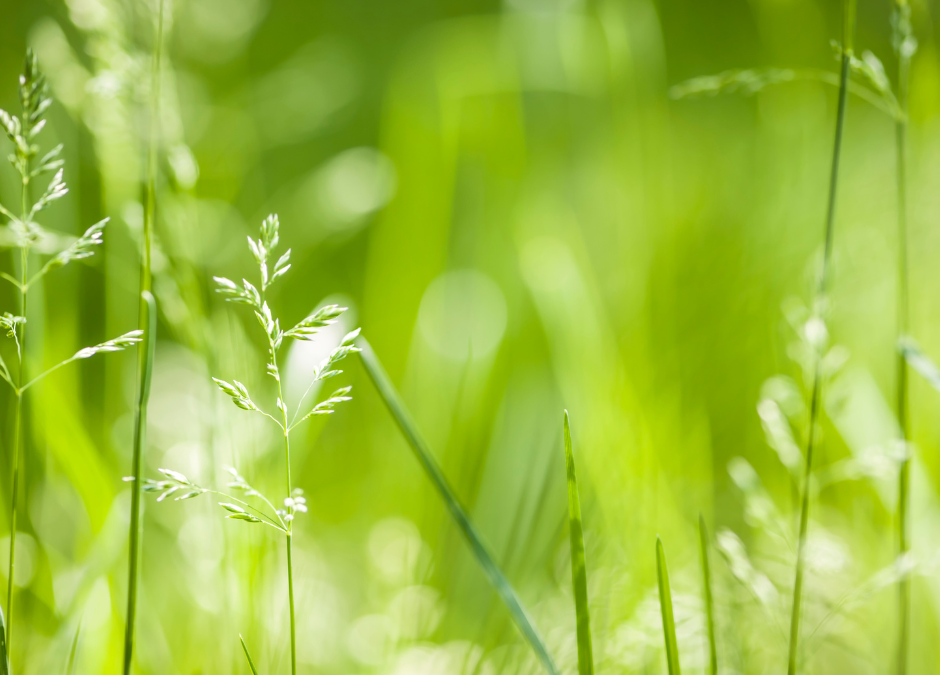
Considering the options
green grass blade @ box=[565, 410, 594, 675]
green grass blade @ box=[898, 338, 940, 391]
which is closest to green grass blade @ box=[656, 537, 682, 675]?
green grass blade @ box=[565, 410, 594, 675]

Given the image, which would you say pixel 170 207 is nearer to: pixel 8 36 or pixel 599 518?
pixel 599 518

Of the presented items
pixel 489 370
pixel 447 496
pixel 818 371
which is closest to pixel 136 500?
pixel 447 496

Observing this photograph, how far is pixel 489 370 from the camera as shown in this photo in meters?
0.59

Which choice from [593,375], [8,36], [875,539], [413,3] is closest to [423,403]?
[593,375]

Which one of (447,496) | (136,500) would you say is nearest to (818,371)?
(447,496)

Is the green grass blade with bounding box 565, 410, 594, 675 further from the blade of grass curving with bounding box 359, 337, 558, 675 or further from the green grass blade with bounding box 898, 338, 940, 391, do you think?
the green grass blade with bounding box 898, 338, 940, 391

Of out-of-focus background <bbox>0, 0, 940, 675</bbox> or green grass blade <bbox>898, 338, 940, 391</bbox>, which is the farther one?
out-of-focus background <bbox>0, 0, 940, 675</bbox>

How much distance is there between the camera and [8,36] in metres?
1.27

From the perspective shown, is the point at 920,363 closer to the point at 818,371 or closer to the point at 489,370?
the point at 818,371

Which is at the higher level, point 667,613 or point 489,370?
point 489,370

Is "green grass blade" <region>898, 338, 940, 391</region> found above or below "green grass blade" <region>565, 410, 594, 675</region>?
above

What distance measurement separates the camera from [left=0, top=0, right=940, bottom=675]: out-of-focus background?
0.40m

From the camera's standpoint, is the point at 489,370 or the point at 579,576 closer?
the point at 579,576

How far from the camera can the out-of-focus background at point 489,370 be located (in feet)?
1.31
